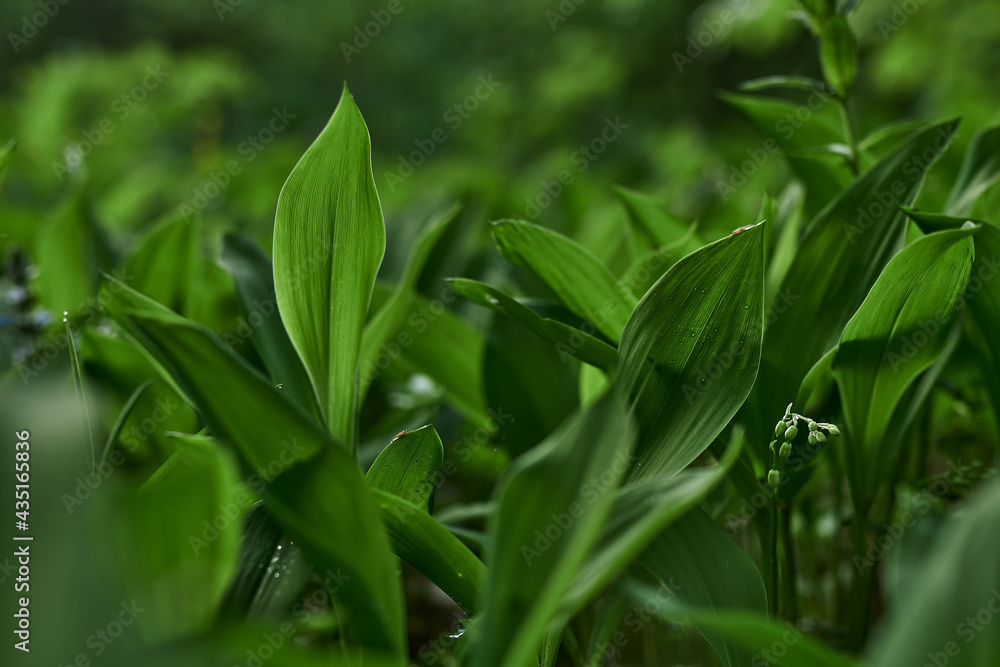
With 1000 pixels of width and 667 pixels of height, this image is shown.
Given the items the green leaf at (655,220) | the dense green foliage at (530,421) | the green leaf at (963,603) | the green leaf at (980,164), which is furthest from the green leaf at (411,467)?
the green leaf at (980,164)

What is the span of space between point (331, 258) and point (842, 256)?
47 cm

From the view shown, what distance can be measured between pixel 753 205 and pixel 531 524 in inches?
50.0

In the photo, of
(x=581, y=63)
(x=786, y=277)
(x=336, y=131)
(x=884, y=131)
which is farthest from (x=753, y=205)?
(x=581, y=63)

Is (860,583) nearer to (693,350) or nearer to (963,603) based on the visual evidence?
(693,350)

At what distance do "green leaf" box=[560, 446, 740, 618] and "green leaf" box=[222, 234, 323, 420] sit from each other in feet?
0.92

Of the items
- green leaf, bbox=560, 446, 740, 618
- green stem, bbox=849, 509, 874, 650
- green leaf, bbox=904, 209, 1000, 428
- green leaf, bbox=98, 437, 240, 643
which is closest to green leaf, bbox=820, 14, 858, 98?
green leaf, bbox=904, 209, 1000, 428

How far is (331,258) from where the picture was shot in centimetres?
60

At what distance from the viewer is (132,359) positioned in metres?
0.83

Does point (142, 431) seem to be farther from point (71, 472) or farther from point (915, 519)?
point (915, 519)

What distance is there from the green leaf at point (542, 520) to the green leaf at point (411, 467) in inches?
6.6

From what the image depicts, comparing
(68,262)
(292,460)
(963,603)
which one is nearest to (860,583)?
(963,603)

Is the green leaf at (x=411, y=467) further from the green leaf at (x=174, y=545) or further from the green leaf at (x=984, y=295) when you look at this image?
the green leaf at (x=984, y=295)

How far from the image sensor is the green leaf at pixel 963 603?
0.32 meters

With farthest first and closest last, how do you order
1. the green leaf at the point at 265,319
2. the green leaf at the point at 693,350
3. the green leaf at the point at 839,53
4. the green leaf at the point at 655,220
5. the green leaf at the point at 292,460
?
the green leaf at the point at 655,220, the green leaf at the point at 839,53, the green leaf at the point at 265,319, the green leaf at the point at 693,350, the green leaf at the point at 292,460
